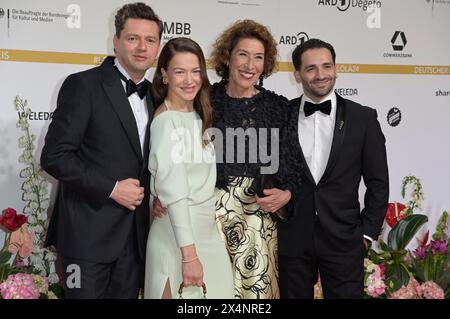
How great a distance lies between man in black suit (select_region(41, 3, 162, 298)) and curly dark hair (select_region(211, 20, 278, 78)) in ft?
1.23

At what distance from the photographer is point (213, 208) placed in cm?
262

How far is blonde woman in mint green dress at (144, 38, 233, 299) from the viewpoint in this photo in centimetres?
242

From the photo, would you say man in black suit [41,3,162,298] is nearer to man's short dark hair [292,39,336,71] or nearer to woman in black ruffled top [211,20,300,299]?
woman in black ruffled top [211,20,300,299]

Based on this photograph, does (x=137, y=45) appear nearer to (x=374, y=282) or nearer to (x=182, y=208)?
(x=182, y=208)

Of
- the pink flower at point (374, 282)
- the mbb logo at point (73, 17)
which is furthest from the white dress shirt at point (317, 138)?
→ the mbb logo at point (73, 17)

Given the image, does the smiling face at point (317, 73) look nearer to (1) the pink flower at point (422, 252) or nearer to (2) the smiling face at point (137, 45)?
(2) the smiling face at point (137, 45)

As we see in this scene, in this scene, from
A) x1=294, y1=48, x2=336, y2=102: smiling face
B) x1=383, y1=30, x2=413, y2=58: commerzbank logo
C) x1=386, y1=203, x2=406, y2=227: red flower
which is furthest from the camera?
x1=383, y1=30, x2=413, y2=58: commerzbank logo

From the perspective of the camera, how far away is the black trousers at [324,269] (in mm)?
2926

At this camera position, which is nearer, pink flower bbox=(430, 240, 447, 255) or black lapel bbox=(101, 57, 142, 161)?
black lapel bbox=(101, 57, 142, 161)

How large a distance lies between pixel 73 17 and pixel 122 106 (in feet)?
5.21

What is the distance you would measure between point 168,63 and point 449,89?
3675 mm

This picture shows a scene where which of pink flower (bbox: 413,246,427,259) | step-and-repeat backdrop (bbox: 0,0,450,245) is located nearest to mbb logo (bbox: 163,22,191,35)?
step-and-repeat backdrop (bbox: 0,0,450,245)

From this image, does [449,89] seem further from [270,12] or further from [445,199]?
[270,12]

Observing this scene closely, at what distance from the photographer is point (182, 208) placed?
2.41 meters
